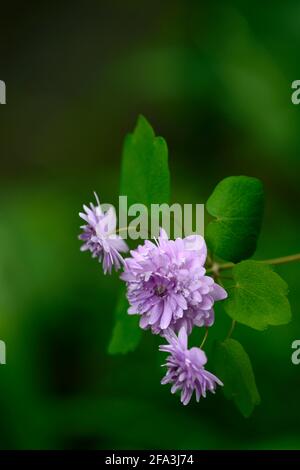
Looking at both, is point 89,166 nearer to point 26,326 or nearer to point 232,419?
point 26,326

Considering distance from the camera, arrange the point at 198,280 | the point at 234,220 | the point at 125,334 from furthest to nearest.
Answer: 1. the point at 125,334
2. the point at 234,220
3. the point at 198,280

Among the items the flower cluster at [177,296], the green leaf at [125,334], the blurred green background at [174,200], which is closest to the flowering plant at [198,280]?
the flower cluster at [177,296]

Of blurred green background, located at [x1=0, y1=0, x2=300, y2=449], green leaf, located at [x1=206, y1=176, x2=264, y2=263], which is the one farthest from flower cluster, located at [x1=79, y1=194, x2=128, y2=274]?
blurred green background, located at [x1=0, y1=0, x2=300, y2=449]

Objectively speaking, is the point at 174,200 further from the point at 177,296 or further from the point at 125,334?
the point at 177,296

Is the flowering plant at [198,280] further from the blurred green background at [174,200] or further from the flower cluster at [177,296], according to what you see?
the blurred green background at [174,200]

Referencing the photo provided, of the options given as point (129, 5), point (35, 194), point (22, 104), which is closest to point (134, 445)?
point (35, 194)
